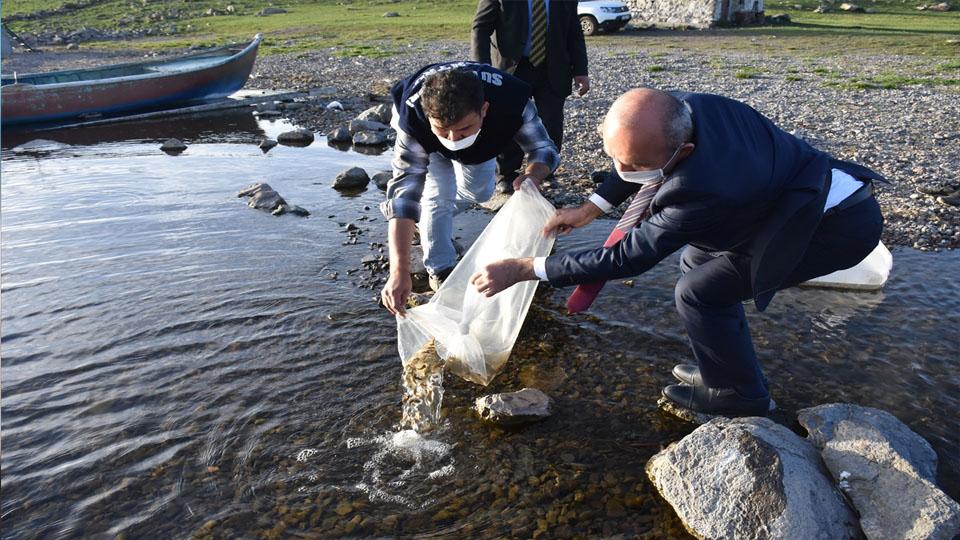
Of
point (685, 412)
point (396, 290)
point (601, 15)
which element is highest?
point (601, 15)

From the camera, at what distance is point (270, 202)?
7.37 m

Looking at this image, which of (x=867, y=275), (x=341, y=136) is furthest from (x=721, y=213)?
(x=341, y=136)

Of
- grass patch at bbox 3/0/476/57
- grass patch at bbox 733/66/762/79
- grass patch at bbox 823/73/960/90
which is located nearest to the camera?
grass patch at bbox 823/73/960/90

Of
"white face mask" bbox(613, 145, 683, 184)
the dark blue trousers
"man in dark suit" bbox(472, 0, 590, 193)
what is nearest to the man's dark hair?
"white face mask" bbox(613, 145, 683, 184)

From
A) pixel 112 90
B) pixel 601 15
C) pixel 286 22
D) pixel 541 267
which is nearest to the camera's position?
pixel 541 267

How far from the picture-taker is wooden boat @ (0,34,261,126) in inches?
463

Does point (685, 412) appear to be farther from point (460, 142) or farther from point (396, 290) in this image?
point (460, 142)

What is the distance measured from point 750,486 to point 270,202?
5.90m

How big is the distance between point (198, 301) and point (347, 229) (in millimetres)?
1823

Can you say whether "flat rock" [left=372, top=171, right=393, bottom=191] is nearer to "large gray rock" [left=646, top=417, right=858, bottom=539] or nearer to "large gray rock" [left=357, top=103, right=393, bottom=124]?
"large gray rock" [left=357, top=103, right=393, bottom=124]

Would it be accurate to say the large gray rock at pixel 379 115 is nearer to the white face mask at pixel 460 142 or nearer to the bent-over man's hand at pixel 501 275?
the white face mask at pixel 460 142

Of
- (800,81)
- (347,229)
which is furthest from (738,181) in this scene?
(800,81)

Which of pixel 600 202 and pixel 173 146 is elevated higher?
pixel 600 202

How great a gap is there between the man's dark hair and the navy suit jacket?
0.99 metres
